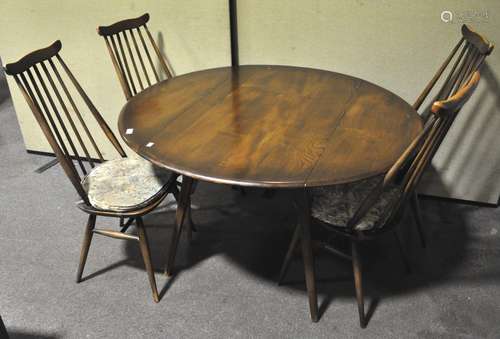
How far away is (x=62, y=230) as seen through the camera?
214 cm

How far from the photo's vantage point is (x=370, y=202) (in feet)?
4.54

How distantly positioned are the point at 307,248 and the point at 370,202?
31 centimetres

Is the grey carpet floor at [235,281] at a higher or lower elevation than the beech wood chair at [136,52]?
lower

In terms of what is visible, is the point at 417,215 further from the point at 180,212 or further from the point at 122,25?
the point at 122,25

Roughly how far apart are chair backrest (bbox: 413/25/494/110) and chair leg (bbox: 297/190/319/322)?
779 millimetres

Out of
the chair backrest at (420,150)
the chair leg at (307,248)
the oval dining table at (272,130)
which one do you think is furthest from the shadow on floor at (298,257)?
the chair backrest at (420,150)

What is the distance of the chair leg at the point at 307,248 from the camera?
1.50m

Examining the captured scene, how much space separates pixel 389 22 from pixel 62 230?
1.85 m

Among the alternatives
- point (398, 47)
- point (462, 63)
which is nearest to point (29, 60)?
point (398, 47)

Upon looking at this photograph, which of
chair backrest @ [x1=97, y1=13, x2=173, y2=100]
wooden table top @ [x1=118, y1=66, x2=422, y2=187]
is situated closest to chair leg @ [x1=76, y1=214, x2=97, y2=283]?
wooden table top @ [x1=118, y1=66, x2=422, y2=187]

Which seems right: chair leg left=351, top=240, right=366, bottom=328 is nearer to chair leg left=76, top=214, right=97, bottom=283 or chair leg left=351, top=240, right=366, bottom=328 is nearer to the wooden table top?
the wooden table top

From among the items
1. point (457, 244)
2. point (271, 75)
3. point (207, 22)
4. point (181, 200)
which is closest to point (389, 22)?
point (271, 75)

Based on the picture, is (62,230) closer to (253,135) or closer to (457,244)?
(253,135)

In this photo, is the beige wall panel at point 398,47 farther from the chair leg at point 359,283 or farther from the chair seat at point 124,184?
the chair leg at point 359,283
